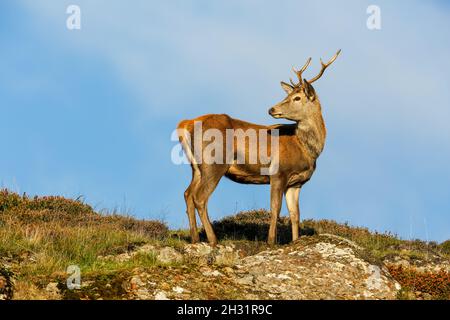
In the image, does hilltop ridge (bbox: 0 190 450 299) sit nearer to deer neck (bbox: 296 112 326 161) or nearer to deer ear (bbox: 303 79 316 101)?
deer neck (bbox: 296 112 326 161)

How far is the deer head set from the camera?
13898 millimetres

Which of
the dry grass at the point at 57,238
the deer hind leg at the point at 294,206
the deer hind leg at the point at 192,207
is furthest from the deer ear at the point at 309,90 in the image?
the dry grass at the point at 57,238

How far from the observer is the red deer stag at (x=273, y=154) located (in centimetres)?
1309

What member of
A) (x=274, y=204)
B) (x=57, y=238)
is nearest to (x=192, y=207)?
(x=274, y=204)

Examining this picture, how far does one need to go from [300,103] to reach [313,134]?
0.63m

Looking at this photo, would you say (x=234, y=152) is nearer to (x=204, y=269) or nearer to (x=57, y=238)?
(x=57, y=238)

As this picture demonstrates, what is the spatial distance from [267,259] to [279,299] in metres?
1.15

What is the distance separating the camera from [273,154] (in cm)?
1362
